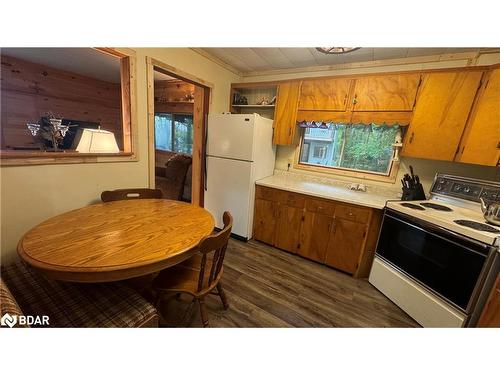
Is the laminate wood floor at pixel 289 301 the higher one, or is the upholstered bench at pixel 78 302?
the upholstered bench at pixel 78 302

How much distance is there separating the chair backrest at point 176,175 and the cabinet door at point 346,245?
8.31 ft

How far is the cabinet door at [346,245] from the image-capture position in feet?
6.60

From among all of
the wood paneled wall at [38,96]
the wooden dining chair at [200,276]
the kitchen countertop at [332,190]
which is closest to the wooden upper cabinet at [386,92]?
the kitchen countertop at [332,190]

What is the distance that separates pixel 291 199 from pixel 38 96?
187 inches

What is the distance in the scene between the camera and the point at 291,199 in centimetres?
233

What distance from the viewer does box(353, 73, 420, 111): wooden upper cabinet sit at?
6.27 feet

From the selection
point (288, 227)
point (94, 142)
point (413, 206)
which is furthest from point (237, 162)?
point (413, 206)

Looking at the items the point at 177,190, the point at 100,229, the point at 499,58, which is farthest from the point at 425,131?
the point at 177,190

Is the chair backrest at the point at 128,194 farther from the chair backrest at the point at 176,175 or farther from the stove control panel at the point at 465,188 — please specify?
the stove control panel at the point at 465,188

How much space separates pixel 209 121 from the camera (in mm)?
2625

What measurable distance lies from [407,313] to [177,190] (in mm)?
3424

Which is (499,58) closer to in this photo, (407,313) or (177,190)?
(407,313)
